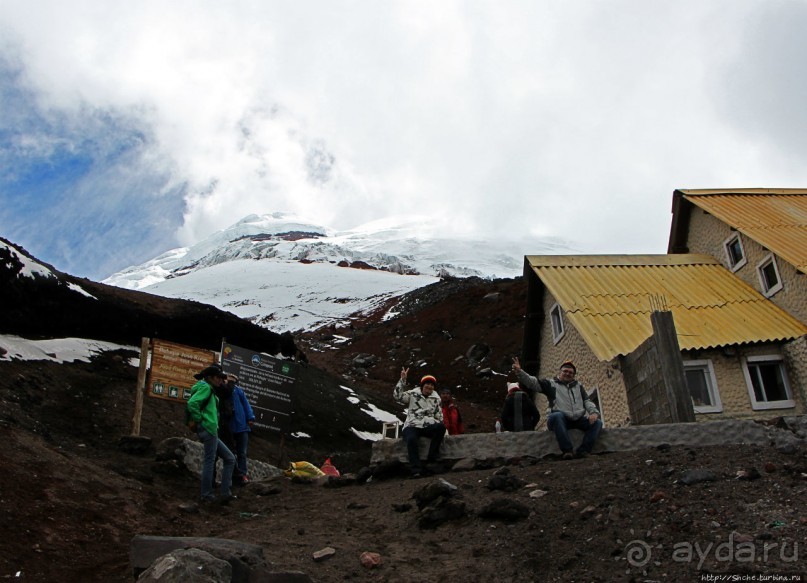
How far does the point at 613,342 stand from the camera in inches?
628

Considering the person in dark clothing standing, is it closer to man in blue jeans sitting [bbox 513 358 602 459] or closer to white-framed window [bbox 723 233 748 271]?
man in blue jeans sitting [bbox 513 358 602 459]

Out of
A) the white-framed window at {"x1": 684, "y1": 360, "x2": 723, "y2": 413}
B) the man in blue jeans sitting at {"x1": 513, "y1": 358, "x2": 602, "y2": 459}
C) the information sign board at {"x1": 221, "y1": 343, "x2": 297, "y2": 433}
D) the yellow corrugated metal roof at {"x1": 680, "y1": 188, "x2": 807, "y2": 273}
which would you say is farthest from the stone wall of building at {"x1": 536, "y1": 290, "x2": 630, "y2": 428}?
the information sign board at {"x1": 221, "y1": 343, "x2": 297, "y2": 433}

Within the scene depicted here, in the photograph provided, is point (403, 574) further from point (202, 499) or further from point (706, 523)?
point (202, 499)

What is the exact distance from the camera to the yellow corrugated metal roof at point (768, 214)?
18047 mm

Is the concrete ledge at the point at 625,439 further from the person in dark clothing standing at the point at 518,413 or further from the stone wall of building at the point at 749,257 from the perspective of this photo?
the stone wall of building at the point at 749,257

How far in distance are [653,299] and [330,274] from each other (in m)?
86.6

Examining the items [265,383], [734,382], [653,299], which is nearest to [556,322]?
[653,299]

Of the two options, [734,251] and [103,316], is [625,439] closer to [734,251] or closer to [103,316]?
[734,251]

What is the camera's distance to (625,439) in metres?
10.1

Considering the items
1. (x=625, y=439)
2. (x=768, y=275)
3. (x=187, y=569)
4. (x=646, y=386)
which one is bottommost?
(x=187, y=569)

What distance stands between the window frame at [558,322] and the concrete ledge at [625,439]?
8.95 meters

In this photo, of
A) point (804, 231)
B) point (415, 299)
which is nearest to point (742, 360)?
point (804, 231)

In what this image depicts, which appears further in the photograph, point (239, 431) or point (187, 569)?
point (239, 431)

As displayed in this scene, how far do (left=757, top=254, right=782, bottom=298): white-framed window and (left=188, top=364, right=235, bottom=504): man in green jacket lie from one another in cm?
1414
